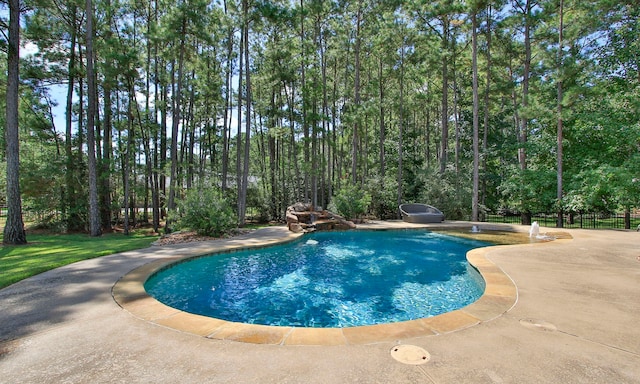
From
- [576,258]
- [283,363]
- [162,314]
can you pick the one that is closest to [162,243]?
[162,314]

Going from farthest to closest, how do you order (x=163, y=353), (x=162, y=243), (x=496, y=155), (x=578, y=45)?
(x=496, y=155) < (x=578, y=45) < (x=162, y=243) < (x=163, y=353)

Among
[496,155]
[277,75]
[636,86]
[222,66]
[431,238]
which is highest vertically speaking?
[222,66]

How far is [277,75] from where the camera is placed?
46.5 ft

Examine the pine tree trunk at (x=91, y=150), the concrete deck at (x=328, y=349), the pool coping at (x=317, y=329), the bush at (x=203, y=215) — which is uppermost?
the pine tree trunk at (x=91, y=150)

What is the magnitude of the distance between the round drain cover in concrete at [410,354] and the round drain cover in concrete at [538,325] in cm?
115

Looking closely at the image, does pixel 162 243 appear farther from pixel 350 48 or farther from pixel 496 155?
pixel 496 155

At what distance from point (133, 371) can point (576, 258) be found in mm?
7079

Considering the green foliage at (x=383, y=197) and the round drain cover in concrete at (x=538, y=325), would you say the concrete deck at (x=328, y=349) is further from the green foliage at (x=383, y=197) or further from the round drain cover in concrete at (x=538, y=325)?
the green foliage at (x=383, y=197)

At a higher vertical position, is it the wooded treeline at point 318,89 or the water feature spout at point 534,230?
the wooded treeline at point 318,89

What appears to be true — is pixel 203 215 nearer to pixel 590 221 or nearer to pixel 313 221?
pixel 313 221

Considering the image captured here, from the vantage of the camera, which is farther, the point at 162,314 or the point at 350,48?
the point at 350,48

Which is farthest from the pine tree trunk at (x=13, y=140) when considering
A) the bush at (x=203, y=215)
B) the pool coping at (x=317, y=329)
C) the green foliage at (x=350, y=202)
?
the green foliage at (x=350, y=202)

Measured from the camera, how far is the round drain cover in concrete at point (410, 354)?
6.65 ft

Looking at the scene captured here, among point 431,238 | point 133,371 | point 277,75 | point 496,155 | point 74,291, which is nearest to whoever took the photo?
point 133,371
